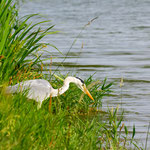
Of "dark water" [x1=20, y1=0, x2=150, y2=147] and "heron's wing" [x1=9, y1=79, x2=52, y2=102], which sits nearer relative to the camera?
"heron's wing" [x1=9, y1=79, x2=52, y2=102]

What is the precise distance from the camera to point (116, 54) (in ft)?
53.8

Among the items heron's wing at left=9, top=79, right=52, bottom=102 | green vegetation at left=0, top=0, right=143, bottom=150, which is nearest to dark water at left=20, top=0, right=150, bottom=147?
green vegetation at left=0, top=0, right=143, bottom=150

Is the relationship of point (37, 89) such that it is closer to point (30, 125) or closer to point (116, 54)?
point (30, 125)

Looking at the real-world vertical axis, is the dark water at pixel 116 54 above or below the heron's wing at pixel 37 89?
above

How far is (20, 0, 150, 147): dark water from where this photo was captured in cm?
990

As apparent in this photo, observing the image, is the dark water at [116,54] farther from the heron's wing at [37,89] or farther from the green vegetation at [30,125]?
the heron's wing at [37,89]

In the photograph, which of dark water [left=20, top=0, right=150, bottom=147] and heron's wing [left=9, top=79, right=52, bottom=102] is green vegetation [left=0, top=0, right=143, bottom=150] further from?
dark water [left=20, top=0, right=150, bottom=147]

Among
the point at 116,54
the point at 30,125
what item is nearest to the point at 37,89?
the point at 30,125

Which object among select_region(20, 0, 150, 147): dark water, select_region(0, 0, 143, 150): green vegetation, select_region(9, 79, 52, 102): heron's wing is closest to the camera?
select_region(0, 0, 143, 150): green vegetation

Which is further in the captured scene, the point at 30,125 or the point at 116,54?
the point at 116,54

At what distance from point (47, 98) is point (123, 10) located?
1069 inches

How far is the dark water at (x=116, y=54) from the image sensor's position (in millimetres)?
9900

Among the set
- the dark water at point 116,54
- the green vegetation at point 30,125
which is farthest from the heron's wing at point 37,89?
the dark water at point 116,54

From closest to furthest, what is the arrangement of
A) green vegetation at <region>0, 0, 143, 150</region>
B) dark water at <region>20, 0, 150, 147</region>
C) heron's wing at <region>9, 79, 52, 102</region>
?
green vegetation at <region>0, 0, 143, 150</region>
heron's wing at <region>9, 79, 52, 102</region>
dark water at <region>20, 0, 150, 147</region>
